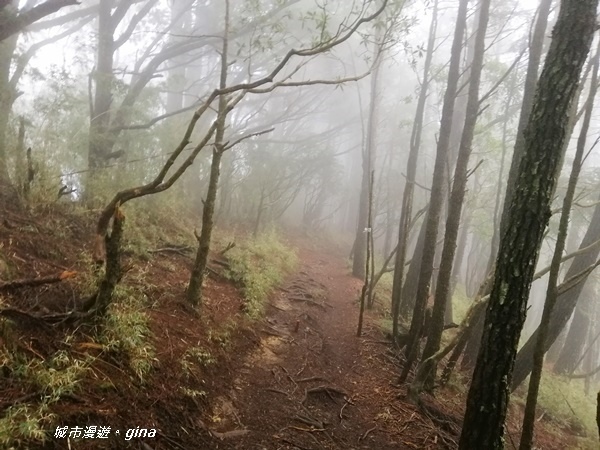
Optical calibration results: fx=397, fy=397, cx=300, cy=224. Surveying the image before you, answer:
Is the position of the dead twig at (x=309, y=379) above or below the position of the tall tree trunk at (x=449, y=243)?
below

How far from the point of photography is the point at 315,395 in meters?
5.50

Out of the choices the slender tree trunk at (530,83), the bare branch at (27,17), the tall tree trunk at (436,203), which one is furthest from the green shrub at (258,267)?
the bare branch at (27,17)

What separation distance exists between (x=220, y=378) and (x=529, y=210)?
3.95 m

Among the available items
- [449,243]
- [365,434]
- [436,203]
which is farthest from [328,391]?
[436,203]

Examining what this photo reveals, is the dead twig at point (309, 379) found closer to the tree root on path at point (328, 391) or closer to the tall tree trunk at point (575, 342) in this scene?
the tree root on path at point (328, 391)

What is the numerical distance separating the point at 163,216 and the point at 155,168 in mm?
1334

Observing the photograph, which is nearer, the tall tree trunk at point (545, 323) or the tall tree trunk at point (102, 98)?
the tall tree trunk at point (545, 323)

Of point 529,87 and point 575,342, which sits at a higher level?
point 529,87

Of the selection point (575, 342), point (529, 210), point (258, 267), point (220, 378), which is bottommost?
point (575, 342)

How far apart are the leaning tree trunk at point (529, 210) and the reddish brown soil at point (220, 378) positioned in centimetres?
165

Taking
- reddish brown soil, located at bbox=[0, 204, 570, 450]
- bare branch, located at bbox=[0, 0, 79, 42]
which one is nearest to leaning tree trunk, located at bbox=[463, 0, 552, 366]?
reddish brown soil, located at bbox=[0, 204, 570, 450]

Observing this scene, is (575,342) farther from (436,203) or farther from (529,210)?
(529,210)

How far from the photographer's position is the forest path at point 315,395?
442 cm

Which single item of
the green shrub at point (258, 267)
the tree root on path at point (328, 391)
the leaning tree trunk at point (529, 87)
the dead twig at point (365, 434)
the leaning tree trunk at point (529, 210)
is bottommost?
the dead twig at point (365, 434)
